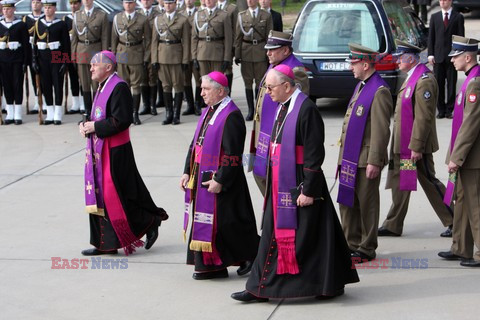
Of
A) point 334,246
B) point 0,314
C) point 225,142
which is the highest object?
point 225,142

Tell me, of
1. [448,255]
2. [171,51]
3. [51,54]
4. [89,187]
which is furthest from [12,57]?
[448,255]

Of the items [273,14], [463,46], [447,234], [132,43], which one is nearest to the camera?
[463,46]

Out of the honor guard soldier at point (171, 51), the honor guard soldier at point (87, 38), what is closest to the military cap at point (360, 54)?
the honor guard soldier at point (171, 51)

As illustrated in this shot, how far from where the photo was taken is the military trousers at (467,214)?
7516 millimetres

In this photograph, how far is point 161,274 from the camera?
7.73 m

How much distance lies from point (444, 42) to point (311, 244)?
7858 mm

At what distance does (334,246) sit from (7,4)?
9226mm

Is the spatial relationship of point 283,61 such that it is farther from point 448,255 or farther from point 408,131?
point 448,255

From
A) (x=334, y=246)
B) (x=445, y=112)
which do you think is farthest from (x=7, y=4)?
(x=334, y=246)

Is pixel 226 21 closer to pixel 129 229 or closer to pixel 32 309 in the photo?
pixel 129 229

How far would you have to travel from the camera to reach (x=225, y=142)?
7297mm

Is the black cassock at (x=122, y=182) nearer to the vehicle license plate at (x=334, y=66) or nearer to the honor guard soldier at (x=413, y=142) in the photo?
the honor guard soldier at (x=413, y=142)

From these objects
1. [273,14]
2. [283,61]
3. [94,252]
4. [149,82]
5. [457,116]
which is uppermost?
[283,61]

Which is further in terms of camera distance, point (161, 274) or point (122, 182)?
point (122, 182)
